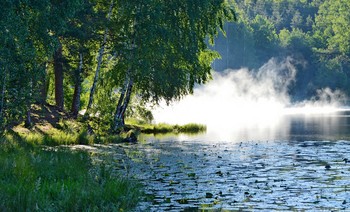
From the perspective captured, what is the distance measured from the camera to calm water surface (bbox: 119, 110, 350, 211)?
→ 73.5 ft

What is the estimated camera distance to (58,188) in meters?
Result: 21.3

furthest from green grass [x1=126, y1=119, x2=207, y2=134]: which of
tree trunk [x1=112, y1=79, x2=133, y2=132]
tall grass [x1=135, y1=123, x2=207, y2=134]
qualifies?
tree trunk [x1=112, y1=79, x2=133, y2=132]

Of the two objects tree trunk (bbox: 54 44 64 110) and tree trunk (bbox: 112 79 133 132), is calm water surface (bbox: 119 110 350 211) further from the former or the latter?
tree trunk (bbox: 54 44 64 110)

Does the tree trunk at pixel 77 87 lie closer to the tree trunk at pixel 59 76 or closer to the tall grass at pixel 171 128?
the tree trunk at pixel 59 76

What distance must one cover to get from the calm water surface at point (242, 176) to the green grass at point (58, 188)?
0.96m

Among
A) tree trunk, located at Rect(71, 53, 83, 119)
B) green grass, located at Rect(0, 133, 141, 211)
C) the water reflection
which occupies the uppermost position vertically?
tree trunk, located at Rect(71, 53, 83, 119)

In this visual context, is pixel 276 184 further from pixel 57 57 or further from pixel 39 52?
pixel 57 57

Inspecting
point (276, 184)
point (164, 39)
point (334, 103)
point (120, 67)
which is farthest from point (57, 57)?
point (334, 103)

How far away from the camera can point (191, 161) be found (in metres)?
35.2

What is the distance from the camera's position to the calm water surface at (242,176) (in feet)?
73.5

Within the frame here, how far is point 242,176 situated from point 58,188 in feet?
33.5

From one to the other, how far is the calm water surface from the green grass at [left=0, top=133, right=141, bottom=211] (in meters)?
0.96

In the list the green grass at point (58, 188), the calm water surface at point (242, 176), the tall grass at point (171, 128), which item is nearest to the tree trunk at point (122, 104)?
the calm water surface at point (242, 176)

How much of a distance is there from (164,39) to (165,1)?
4.01 m
